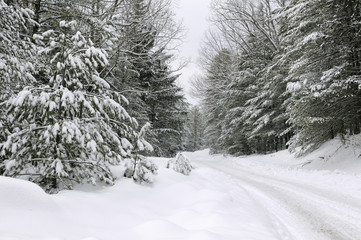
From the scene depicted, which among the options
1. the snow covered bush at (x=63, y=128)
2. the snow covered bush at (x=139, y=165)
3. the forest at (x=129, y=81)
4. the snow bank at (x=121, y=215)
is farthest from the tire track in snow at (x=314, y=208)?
the snow covered bush at (x=63, y=128)

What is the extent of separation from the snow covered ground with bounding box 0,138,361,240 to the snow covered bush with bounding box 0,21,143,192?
625 millimetres

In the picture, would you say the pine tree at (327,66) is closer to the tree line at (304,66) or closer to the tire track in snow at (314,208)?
the tree line at (304,66)

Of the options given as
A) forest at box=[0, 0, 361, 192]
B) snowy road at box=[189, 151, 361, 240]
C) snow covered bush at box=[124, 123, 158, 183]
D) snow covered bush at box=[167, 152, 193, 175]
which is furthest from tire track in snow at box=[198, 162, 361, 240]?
forest at box=[0, 0, 361, 192]

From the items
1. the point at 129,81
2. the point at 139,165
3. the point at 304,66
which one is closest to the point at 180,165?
the point at 139,165

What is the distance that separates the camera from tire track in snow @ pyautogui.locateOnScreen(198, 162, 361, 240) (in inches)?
169

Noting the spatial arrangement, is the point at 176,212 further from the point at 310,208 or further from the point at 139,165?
the point at 310,208

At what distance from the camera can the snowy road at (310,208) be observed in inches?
169

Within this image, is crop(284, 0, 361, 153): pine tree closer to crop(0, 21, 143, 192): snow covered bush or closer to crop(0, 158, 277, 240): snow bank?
crop(0, 158, 277, 240): snow bank

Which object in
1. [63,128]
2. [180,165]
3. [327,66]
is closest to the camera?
[63,128]

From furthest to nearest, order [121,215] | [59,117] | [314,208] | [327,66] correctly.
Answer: [327,66]
[314,208]
[59,117]
[121,215]

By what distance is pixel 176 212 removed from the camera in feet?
15.9

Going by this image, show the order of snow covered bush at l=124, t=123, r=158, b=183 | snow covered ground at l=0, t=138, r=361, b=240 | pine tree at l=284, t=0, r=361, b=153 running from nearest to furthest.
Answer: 1. snow covered ground at l=0, t=138, r=361, b=240
2. snow covered bush at l=124, t=123, r=158, b=183
3. pine tree at l=284, t=0, r=361, b=153

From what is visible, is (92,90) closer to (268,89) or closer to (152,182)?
(152,182)

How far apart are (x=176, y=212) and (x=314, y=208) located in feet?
10.7
